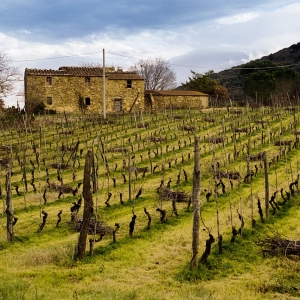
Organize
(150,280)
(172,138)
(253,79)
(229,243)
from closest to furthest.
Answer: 1. (150,280)
2. (229,243)
3. (172,138)
4. (253,79)

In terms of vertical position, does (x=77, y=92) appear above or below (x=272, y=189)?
above

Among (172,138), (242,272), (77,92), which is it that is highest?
(77,92)

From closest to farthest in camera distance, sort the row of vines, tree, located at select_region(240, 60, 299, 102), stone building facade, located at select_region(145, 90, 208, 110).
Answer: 1. the row of vines
2. stone building facade, located at select_region(145, 90, 208, 110)
3. tree, located at select_region(240, 60, 299, 102)

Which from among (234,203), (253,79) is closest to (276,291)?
(234,203)

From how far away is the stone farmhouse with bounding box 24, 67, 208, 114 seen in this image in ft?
106

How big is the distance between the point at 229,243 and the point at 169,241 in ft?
3.93

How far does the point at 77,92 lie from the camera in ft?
109

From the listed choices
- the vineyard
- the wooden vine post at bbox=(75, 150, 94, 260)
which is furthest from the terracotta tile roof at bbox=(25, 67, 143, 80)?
the wooden vine post at bbox=(75, 150, 94, 260)

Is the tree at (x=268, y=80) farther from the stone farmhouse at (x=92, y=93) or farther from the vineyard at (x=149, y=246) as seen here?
the vineyard at (x=149, y=246)

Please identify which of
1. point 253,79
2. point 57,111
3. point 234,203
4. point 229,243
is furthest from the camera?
point 253,79

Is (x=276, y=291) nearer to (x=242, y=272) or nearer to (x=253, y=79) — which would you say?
(x=242, y=272)

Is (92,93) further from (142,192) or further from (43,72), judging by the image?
(142,192)

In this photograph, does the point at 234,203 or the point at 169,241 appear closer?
the point at 169,241

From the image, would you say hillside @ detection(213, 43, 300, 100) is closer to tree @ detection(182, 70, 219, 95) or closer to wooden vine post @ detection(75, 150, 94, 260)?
tree @ detection(182, 70, 219, 95)
